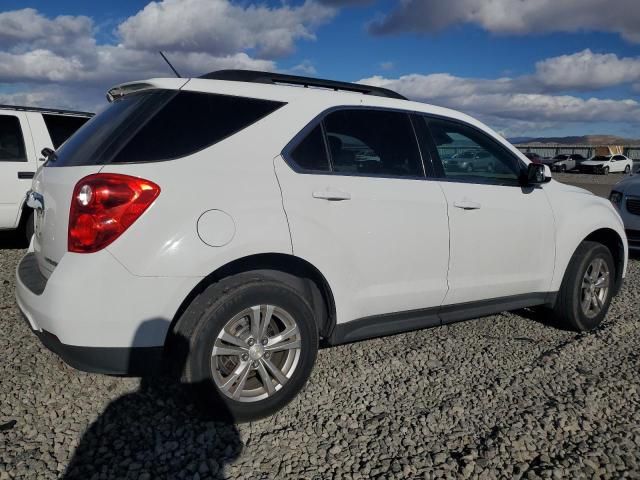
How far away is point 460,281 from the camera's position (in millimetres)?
3555

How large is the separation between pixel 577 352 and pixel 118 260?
3.24m

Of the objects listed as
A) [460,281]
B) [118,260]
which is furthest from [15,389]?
[460,281]

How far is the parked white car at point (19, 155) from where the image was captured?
6.29m

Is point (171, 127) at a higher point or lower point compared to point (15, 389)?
higher

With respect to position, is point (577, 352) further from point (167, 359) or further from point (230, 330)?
point (167, 359)

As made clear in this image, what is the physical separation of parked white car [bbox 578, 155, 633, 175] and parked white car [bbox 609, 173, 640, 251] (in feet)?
115

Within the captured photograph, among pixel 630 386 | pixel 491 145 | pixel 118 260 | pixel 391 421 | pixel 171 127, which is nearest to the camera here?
pixel 118 260

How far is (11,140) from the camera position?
252 inches

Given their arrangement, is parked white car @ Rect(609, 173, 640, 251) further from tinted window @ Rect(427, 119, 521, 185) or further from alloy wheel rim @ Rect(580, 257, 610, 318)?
tinted window @ Rect(427, 119, 521, 185)

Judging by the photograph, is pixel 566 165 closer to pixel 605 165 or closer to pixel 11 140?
pixel 605 165

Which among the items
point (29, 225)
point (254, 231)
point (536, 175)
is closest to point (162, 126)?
point (254, 231)

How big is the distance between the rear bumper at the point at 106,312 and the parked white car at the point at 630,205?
692cm

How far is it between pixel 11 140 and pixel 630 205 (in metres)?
8.08

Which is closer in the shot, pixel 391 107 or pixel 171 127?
pixel 171 127
